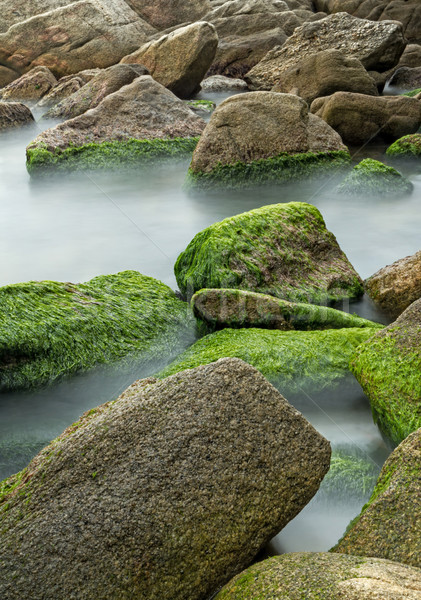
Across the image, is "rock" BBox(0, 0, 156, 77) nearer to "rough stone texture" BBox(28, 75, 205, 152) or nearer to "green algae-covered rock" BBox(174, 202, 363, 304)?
"rough stone texture" BBox(28, 75, 205, 152)

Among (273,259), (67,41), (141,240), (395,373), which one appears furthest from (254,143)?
(67,41)

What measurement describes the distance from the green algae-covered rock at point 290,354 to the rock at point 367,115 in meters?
8.06

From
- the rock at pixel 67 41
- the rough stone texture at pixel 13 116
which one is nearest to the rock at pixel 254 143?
the rough stone texture at pixel 13 116

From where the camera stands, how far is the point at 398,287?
5789 millimetres

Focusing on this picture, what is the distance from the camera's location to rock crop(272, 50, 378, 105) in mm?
13594

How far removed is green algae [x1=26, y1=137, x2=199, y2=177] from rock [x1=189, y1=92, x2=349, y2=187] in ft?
6.65

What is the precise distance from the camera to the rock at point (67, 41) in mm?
20438

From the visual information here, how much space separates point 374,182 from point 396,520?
7977 millimetres

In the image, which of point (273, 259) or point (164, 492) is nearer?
point (164, 492)

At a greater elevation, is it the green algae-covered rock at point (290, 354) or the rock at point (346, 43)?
the rock at point (346, 43)

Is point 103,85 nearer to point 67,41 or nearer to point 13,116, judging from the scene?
point 13,116

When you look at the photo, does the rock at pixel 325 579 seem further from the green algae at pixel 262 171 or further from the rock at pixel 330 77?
the rock at pixel 330 77

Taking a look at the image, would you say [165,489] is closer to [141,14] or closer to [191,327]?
[191,327]

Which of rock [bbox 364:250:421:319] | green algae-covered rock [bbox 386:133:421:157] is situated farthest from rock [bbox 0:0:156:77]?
rock [bbox 364:250:421:319]
